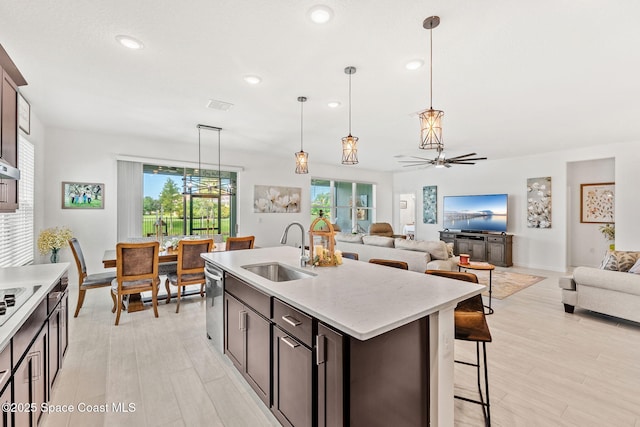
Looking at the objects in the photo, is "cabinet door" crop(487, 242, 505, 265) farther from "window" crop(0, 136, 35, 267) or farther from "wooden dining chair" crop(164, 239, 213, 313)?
"window" crop(0, 136, 35, 267)

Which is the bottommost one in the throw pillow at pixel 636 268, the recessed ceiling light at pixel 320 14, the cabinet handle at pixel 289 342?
the cabinet handle at pixel 289 342

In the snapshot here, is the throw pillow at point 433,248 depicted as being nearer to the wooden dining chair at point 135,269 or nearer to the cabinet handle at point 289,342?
the cabinet handle at point 289,342

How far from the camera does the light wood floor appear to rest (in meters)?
1.88

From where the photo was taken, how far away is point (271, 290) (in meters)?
1.71

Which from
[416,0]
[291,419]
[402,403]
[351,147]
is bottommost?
[291,419]

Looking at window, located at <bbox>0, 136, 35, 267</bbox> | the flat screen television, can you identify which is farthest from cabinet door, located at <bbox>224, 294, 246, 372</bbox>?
the flat screen television

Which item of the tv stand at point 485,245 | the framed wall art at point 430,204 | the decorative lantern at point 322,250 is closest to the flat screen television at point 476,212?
the tv stand at point 485,245

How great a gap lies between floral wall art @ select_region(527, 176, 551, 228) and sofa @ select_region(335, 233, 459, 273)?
3346mm

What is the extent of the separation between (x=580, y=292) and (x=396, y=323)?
3.76m

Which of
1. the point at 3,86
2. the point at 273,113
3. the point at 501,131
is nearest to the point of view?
the point at 3,86

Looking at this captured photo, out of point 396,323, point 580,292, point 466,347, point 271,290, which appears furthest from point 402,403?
point 580,292

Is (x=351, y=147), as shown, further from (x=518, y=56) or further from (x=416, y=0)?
(x=518, y=56)

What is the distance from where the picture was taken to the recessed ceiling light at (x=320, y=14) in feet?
6.14

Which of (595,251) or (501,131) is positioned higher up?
(501,131)
